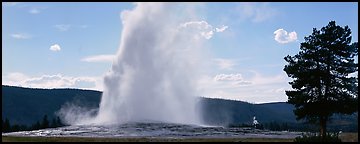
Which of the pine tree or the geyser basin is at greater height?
the pine tree

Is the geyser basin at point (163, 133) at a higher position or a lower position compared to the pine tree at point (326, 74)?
lower

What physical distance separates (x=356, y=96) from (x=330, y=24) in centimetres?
719

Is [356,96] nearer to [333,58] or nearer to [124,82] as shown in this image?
[333,58]

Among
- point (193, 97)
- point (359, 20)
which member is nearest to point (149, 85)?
point (193, 97)

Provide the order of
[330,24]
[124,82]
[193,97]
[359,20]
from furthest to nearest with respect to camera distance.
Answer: [193,97] → [124,82] → [330,24] → [359,20]

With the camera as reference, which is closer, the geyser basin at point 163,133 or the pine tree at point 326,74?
the pine tree at point 326,74

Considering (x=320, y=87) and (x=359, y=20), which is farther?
(x=320, y=87)

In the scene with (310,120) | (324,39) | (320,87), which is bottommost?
(310,120)

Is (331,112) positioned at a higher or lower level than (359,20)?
lower

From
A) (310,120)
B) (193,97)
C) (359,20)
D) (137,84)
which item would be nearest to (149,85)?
(137,84)

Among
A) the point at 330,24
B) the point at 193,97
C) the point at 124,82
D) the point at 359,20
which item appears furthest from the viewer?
the point at 193,97

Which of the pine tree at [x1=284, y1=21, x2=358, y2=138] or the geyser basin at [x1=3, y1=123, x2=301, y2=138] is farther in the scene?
the geyser basin at [x1=3, y1=123, x2=301, y2=138]

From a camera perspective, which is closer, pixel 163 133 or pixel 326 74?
pixel 326 74

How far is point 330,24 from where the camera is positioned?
45.4 meters
